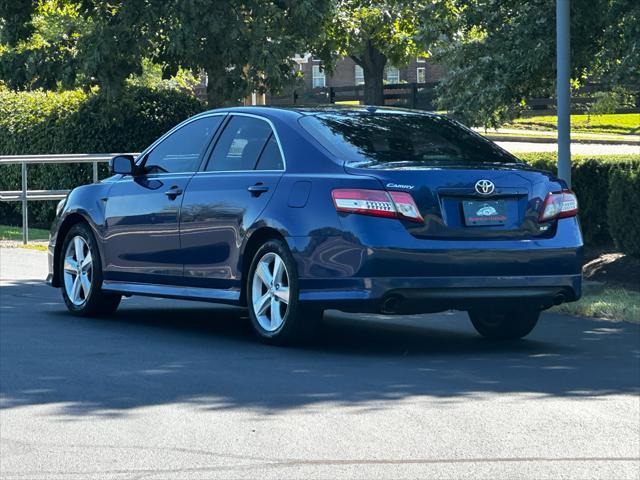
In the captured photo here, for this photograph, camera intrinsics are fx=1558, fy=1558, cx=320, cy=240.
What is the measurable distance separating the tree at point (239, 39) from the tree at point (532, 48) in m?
5.26

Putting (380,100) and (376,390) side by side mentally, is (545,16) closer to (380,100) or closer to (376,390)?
(376,390)

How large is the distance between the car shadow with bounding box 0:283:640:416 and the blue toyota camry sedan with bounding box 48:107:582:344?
0.34m

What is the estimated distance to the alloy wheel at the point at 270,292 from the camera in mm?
10195

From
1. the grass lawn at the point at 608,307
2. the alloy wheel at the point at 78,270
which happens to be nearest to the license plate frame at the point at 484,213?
the grass lawn at the point at 608,307

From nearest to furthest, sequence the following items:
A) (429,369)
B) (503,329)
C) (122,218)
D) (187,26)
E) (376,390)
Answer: (376,390)
(429,369)
(503,329)
(122,218)
(187,26)

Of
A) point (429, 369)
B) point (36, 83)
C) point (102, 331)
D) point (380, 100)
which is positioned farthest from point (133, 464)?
point (380, 100)

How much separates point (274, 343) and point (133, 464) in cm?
360

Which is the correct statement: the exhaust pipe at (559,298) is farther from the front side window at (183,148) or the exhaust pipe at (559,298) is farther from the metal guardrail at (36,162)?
the metal guardrail at (36,162)

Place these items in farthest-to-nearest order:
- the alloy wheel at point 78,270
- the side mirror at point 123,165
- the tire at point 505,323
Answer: the alloy wheel at point 78,270 → the side mirror at point 123,165 → the tire at point 505,323

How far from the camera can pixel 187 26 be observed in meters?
22.6

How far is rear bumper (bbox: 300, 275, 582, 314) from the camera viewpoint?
9.70 meters

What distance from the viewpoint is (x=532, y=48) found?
16750 mm

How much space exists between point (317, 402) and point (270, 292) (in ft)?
6.85

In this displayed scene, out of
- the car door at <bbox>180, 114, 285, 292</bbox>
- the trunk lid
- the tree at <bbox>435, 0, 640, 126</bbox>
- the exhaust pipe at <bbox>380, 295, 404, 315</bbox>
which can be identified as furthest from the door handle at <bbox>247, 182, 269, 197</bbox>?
the tree at <bbox>435, 0, 640, 126</bbox>
